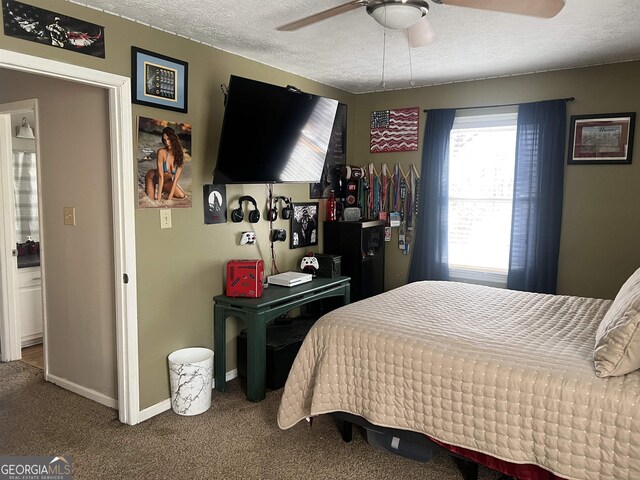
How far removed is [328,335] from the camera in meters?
2.52

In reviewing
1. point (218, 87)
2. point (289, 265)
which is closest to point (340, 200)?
point (289, 265)

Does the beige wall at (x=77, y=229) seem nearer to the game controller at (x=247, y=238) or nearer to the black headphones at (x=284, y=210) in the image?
the game controller at (x=247, y=238)

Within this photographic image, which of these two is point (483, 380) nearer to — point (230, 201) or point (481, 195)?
point (230, 201)

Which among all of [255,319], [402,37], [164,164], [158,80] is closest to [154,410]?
[255,319]

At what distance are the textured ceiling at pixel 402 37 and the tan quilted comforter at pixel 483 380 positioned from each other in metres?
1.66

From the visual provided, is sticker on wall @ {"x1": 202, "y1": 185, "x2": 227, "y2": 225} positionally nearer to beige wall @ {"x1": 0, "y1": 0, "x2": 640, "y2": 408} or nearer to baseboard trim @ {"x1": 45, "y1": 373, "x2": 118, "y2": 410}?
beige wall @ {"x1": 0, "y1": 0, "x2": 640, "y2": 408}

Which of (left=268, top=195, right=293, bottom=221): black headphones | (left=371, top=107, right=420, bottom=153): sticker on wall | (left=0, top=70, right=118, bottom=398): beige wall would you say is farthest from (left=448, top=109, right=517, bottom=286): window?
(left=0, top=70, right=118, bottom=398): beige wall

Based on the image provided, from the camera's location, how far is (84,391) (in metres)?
3.30

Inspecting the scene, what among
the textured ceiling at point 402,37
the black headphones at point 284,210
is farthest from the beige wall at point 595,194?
the black headphones at point 284,210

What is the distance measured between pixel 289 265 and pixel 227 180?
132 cm

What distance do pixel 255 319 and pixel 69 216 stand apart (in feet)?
4.78

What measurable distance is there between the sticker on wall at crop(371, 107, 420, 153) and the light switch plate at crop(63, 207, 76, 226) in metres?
2.82

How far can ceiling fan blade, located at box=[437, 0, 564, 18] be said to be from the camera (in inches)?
75.5

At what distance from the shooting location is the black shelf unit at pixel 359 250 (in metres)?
4.33
